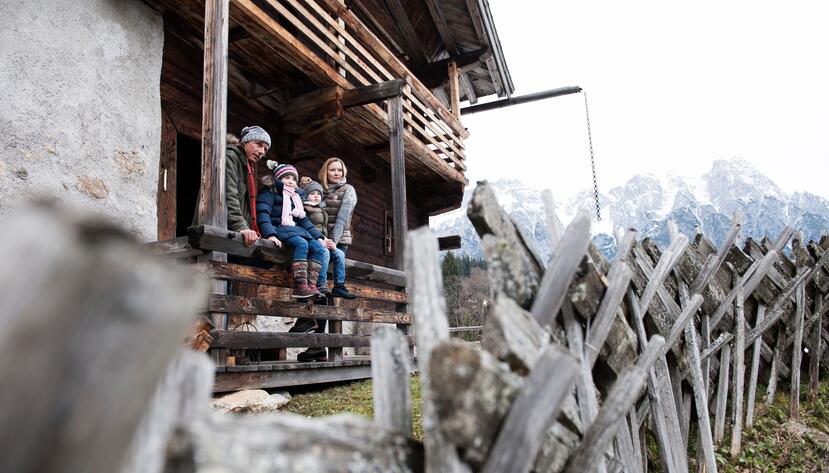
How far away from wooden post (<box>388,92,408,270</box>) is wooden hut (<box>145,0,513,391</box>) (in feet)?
0.06

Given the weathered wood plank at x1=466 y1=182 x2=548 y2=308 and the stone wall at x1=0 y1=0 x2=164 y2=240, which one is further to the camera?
the stone wall at x1=0 y1=0 x2=164 y2=240

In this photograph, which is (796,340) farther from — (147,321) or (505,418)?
(147,321)

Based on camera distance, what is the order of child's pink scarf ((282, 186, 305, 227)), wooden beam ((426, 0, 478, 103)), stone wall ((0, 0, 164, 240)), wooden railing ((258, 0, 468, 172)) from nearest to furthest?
stone wall ((0, 0, 164, 240))
child's pink scarf ((282, 186, 305, 227))
wooden railing ((258, 0, 468, 172))
wooden beam ((426, 0, 478, 103))

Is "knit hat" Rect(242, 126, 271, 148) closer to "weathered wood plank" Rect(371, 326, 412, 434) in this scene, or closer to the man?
the man

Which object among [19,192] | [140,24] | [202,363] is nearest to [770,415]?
[202,363]

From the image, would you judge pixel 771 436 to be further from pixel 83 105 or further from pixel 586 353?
pixel 83 105

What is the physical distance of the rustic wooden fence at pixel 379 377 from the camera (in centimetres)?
44

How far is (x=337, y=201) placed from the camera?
229 inches

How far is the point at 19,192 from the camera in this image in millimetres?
3939

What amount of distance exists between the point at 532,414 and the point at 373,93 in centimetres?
629

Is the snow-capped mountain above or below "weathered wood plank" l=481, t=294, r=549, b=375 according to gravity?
above

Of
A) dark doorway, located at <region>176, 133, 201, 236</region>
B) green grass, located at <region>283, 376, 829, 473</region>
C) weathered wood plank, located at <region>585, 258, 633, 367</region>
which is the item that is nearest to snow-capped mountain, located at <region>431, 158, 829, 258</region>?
dark doorway, located at <region>176, 133, 201, 236</region>

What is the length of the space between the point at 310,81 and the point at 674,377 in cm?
568

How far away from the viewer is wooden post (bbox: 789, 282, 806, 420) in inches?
160
